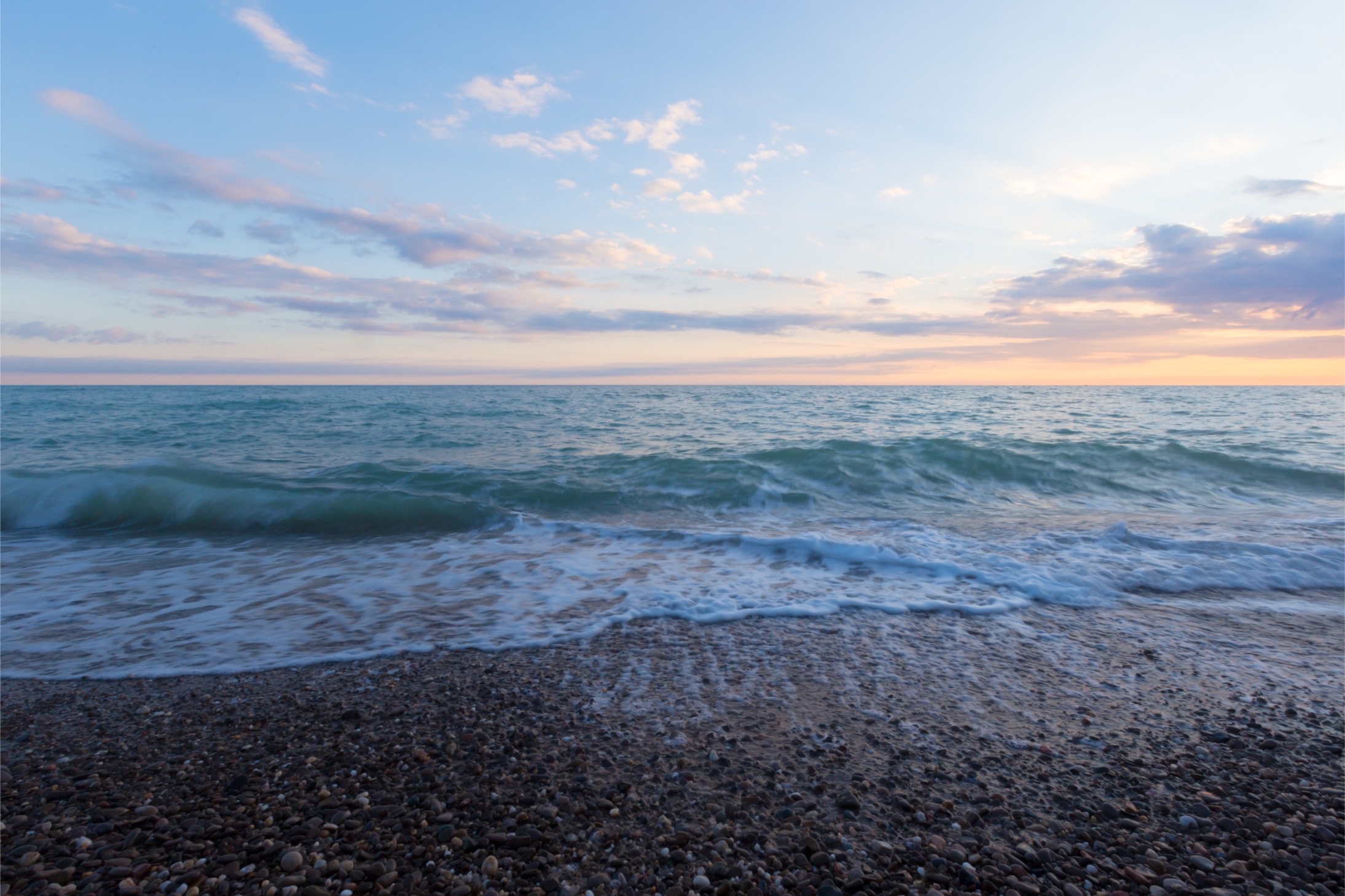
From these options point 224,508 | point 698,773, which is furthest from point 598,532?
point 224,508

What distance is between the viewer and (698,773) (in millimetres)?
2883

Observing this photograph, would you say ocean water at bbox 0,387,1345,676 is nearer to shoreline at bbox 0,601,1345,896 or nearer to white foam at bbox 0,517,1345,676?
white foam at bbox 0,517,1345,676

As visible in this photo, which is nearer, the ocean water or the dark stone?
the dark stone

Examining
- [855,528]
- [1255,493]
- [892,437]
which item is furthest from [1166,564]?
[892,437]

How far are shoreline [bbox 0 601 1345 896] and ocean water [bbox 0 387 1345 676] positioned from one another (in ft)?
2.78

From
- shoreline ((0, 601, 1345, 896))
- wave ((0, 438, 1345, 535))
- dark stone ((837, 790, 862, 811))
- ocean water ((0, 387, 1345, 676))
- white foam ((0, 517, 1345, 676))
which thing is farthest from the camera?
wave ((0, 438, 1345, 535))

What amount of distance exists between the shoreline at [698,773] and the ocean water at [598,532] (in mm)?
847

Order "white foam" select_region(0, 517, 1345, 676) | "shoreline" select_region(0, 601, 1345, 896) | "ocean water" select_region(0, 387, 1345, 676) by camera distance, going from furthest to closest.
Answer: "ocean water" select_region(0, 387, 1345, 676) < "white foam" select_region(0, 517, 1345, 676) < "shoreline" select_region(0, 601, 1345, 896)

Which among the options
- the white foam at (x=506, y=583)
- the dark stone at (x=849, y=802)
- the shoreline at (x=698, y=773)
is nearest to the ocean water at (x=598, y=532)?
the white foam at (x=506, y=583)

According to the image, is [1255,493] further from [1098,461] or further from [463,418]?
[463,418]

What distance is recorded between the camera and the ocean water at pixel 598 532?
5223 mm

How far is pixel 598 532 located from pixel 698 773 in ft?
19.3

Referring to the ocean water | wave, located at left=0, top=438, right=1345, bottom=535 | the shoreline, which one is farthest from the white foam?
wave, located at left=0, top=438, right=1345, bottom=535

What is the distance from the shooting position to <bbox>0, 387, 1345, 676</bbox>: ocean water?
5.22 metres
